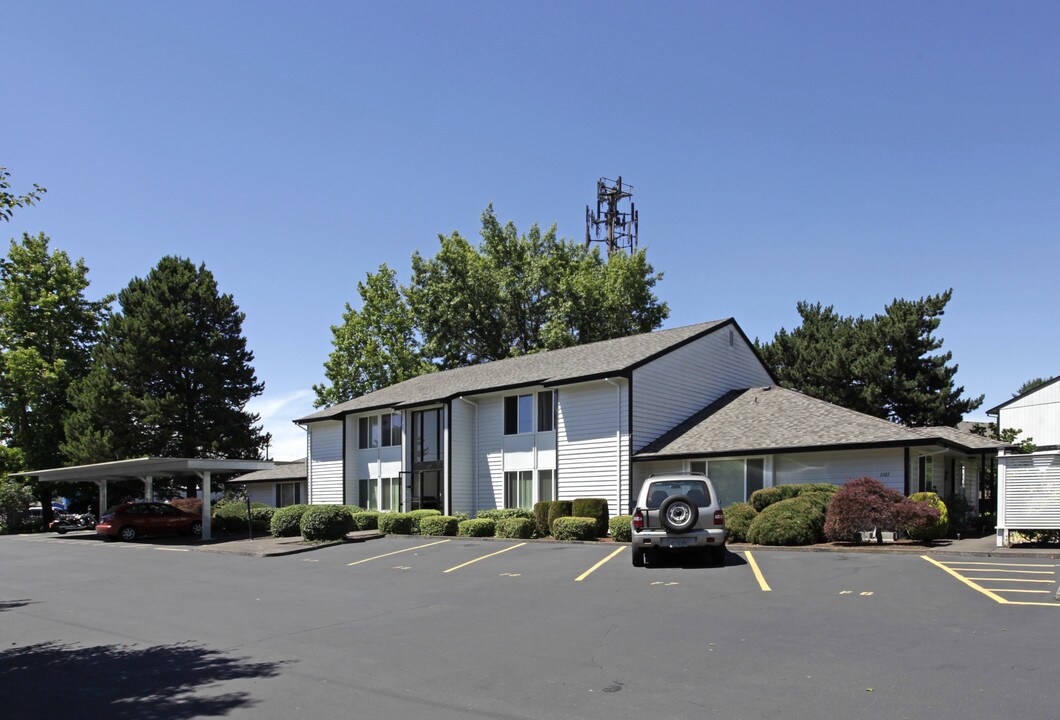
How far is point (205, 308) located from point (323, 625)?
48109 millimetres

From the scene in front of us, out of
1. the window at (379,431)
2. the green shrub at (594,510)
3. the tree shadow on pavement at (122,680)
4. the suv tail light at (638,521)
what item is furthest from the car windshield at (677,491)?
the window at (379,431)

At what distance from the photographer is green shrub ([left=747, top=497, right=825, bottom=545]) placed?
66.8 feet

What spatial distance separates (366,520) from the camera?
1248 inches

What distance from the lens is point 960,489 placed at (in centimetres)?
2861

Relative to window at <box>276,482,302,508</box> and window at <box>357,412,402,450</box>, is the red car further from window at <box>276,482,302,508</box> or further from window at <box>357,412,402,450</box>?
window at <box>276,482,302,508</box>

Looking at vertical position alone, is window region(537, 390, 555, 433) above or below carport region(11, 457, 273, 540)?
above

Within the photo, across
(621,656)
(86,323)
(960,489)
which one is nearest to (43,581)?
(621,656)

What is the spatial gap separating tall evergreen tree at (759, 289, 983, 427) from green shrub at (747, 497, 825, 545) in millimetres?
21690

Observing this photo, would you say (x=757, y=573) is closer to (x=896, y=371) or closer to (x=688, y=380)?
(x=688, y=380)

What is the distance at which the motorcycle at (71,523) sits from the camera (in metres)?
44.7

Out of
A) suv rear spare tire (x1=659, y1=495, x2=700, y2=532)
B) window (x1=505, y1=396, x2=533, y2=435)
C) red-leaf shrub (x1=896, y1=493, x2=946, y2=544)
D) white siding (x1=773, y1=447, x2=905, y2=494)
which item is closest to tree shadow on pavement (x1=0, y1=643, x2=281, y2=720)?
suv rear spare tire (x1=659, y1=495, x2=700, y2=532)

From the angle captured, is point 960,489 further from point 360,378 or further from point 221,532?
point 360,378

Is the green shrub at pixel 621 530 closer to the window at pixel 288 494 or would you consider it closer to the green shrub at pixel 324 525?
the green shrub at pixel 324 525

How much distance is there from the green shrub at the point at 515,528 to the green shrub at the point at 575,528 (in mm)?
1567
